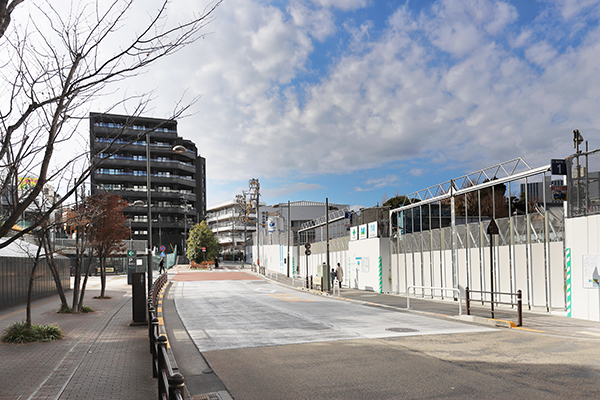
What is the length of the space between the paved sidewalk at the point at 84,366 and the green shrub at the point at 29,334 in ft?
0.82

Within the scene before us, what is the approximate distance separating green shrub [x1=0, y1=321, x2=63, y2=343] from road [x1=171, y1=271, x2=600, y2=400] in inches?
138

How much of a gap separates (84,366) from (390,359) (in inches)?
231

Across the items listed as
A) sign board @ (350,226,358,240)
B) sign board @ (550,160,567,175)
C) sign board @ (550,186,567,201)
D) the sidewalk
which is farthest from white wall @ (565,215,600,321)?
sign board @ (350,226,358,240)

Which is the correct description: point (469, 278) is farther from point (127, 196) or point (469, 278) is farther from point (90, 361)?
point (127, 196)

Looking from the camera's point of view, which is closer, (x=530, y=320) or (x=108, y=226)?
(x=530, y=320)

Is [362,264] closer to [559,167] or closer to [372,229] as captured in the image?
[372,229]

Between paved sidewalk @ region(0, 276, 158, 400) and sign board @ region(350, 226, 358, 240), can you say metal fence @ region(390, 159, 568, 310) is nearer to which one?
sign board @ region(350, 226, 358, 240)

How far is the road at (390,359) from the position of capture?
7.08 metres

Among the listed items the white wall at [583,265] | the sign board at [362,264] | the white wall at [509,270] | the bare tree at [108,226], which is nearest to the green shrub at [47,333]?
the bare tree at [108,226]

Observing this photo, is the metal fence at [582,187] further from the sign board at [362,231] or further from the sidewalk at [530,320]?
the sign board at [362,231]

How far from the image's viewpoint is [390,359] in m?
9.17

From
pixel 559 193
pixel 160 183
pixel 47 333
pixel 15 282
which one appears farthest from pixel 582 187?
pixel 160 183

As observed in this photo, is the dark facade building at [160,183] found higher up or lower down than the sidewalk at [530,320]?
higher up

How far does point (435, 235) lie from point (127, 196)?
77.1 meters
